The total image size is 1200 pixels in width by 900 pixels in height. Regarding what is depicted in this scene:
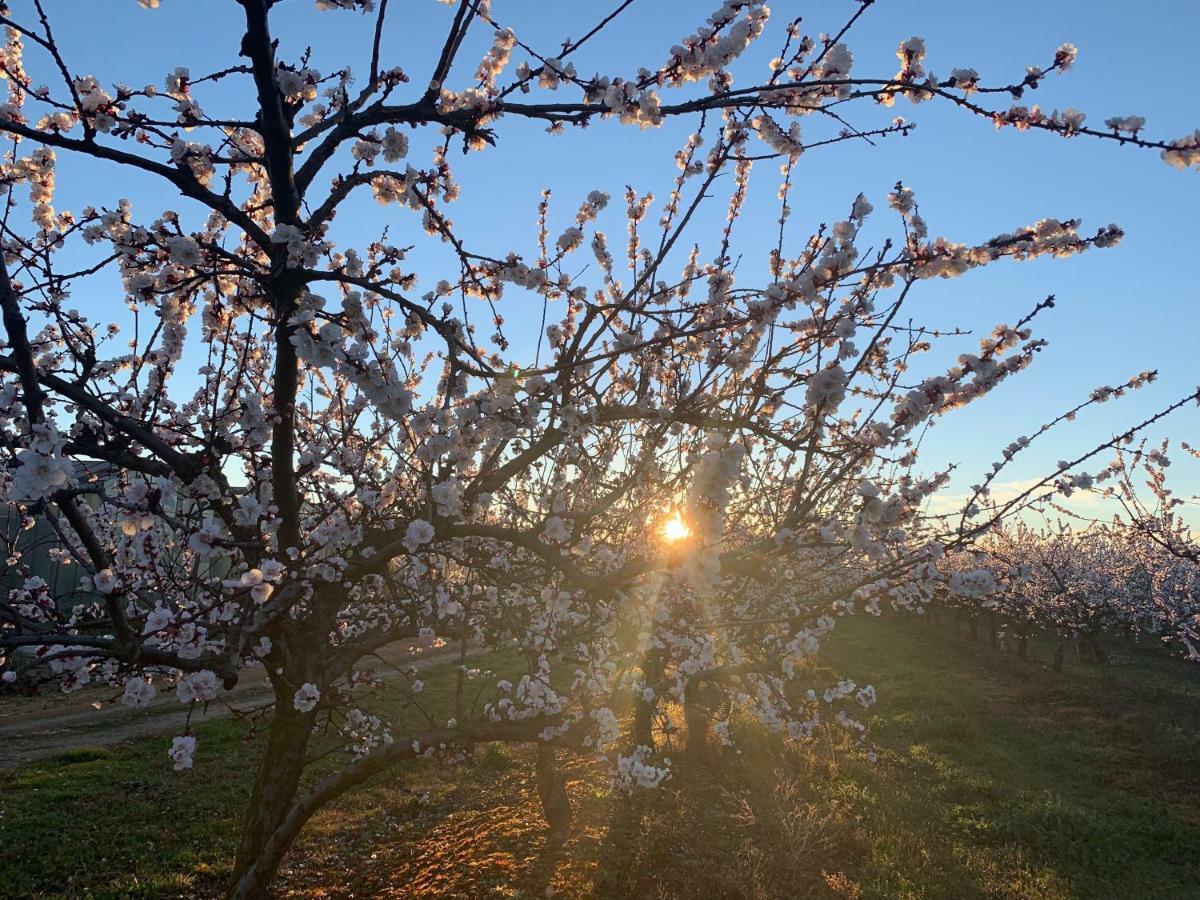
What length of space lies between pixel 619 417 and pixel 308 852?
670 cm

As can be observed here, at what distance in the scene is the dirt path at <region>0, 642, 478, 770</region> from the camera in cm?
1259

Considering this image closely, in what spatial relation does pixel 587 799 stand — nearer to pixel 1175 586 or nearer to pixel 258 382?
pixel 258 382

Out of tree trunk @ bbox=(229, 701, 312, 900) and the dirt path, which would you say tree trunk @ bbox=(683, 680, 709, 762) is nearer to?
tree trunk @ bbox=(229, 701, 312, 900)

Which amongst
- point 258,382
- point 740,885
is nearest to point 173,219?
point 258,382

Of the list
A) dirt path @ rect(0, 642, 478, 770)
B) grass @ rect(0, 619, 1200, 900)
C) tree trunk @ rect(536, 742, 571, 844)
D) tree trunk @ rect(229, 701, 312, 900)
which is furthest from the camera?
dirt path @ rect(0, 642, 478, 770)

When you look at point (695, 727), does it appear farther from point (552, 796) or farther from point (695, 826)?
point (552, 796)

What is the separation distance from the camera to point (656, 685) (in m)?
9.08

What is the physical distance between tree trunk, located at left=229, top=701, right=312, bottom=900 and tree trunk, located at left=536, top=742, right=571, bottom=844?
3.45m

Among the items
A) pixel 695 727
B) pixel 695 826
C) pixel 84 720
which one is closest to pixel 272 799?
pixel 695 826

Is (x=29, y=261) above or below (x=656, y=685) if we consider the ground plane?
above

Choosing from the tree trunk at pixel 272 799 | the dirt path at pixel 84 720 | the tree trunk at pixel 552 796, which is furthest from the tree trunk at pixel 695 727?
the dirt path at pixel 84 720

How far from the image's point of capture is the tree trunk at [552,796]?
828cm

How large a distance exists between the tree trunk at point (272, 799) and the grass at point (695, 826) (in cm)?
195

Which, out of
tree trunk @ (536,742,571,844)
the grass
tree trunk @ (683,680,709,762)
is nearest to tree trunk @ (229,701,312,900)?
the grass
